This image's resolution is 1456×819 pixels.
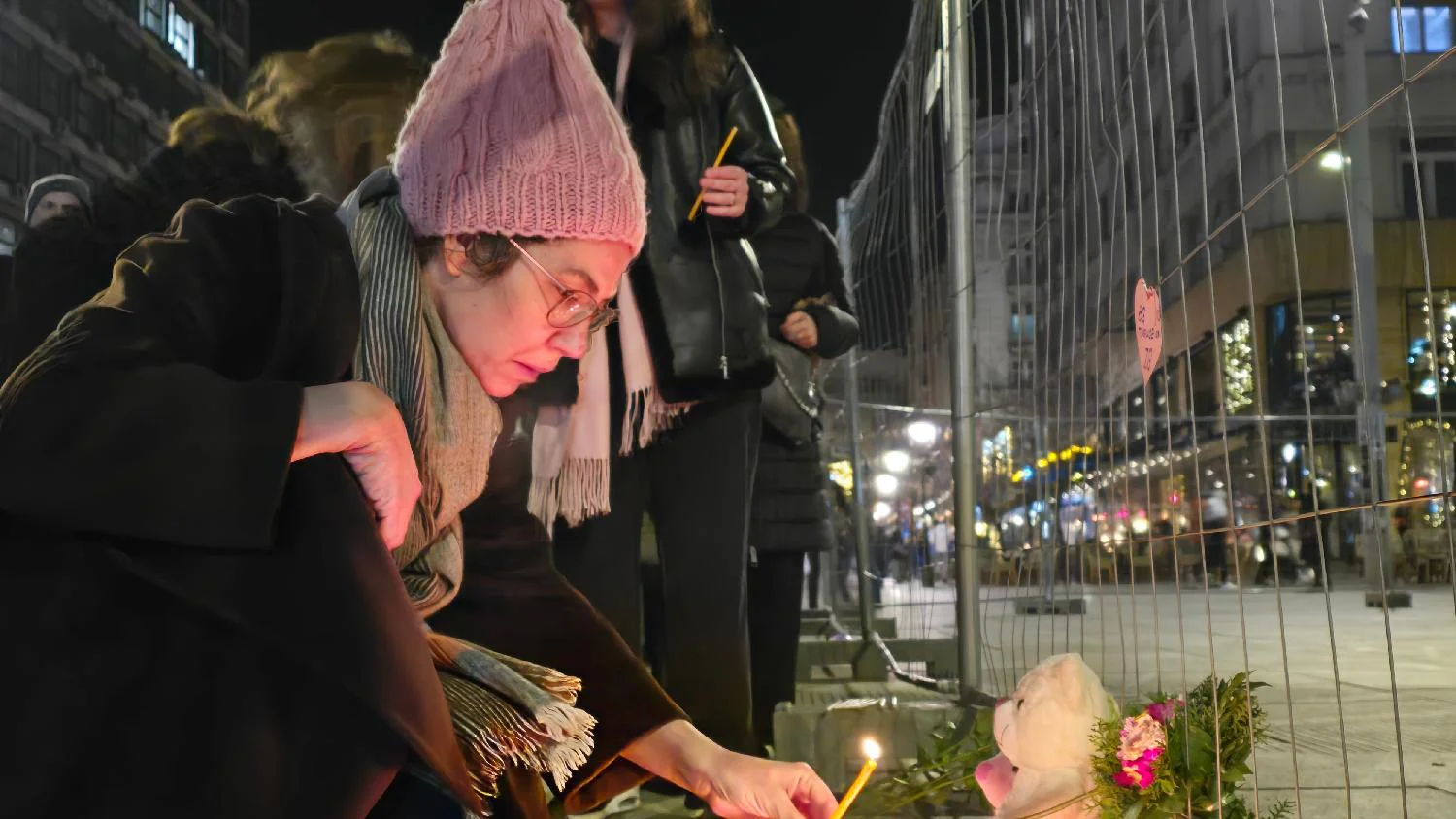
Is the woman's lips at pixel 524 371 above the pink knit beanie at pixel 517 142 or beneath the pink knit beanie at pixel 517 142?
beneath

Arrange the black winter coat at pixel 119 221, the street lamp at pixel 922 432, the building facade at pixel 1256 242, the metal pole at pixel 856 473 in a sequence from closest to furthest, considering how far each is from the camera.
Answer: the building facade at pixel 1256 242
the black winter coat at pixel 119 221
the metal pole at pixel 856 473
the street lamp at pixel 922 432

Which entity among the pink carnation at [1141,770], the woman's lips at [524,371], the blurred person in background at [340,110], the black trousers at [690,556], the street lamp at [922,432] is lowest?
the pink carnation at [1141,770]

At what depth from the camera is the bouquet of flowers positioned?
138 cm

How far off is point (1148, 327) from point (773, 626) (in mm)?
1242

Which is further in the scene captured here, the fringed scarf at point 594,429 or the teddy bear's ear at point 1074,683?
the fringed scarf at point 594,429

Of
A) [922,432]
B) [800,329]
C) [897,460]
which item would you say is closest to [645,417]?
[800,329]

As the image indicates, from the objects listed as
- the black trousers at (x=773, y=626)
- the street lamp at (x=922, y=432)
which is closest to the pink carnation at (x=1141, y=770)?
the black trousers at (x=773, y=626)

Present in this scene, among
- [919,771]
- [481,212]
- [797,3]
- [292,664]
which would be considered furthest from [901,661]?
[292,664]

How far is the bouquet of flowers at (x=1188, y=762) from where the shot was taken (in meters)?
1.38

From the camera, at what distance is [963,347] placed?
2629 mm

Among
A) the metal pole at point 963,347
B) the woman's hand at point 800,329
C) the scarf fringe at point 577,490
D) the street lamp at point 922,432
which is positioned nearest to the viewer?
the scarf fringe at point 577,490

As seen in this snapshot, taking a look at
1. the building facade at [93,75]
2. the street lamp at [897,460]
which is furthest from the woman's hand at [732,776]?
the street lamp at [897,460]

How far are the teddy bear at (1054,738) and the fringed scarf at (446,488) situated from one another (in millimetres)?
553

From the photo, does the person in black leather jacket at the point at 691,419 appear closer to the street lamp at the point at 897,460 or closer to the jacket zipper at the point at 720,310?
the jacket zipper at the point at 720,310
